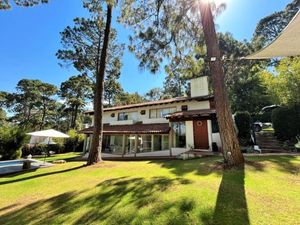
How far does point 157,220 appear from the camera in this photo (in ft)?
14.3

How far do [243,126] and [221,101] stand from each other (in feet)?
33.2

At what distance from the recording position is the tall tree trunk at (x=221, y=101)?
7875 millimetres

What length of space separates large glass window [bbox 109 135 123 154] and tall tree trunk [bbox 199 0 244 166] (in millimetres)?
15970

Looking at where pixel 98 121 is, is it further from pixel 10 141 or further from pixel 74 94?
pixel 74 94

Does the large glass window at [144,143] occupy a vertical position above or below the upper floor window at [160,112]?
below

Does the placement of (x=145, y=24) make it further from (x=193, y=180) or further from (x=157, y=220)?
(x=157, y=220)

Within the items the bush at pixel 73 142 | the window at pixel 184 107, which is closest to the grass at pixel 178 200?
the window at pixel 184 107

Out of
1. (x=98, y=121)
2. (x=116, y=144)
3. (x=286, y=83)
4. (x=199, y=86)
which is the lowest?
(x=116, y=144)

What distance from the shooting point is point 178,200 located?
5.28m

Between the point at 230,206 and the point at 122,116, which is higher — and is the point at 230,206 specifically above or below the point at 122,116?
below

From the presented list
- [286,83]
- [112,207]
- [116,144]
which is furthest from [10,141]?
[286,83]

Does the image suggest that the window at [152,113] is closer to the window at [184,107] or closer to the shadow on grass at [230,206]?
the window at [184,107]

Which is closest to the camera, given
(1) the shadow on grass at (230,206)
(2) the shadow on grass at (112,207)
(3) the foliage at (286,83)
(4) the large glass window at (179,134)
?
(1) the shadow on grass at (230,206)

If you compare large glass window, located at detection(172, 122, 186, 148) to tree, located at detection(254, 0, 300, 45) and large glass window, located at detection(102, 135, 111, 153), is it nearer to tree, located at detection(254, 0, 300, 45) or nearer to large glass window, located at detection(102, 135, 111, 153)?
large glass window, located at detection(102, 135, 111, 153)
